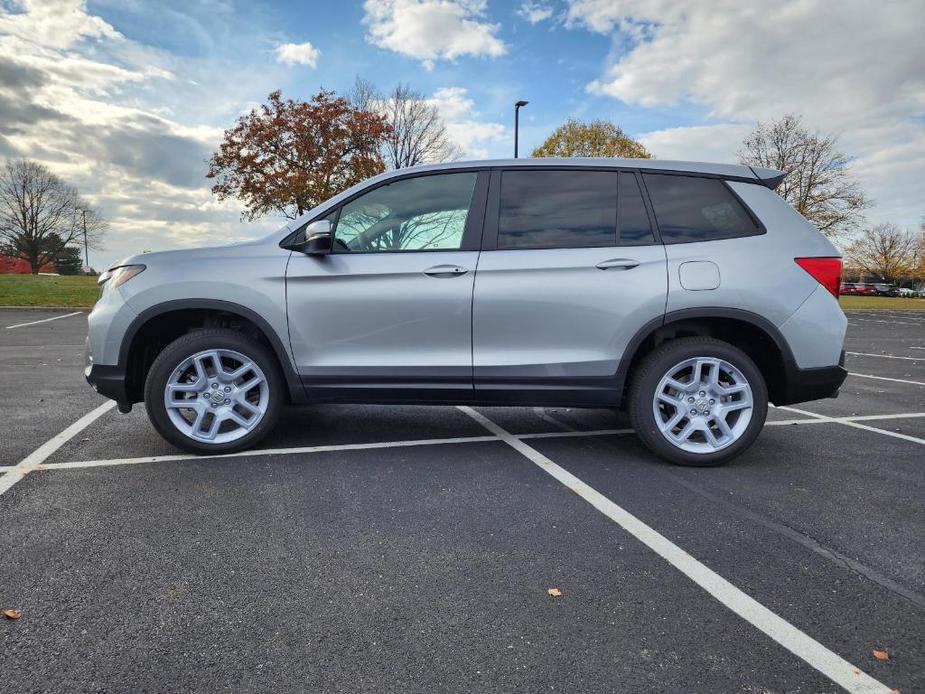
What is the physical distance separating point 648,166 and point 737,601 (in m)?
2.81

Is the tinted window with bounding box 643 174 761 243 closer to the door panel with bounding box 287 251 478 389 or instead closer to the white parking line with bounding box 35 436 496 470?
the door panel with bounding box 287 251 478 389

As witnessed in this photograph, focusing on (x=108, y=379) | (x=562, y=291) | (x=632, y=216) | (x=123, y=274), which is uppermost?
(x=632, y=216)

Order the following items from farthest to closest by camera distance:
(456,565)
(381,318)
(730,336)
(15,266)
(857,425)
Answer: (15,266), (857,425), (730,336), (381,318), (456,565)

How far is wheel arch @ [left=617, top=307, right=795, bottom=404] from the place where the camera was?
149 inches

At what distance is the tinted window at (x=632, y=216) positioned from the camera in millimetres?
3873

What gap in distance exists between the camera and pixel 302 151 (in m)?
24.0

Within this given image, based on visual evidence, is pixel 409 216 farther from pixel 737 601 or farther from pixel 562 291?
pixel 737 601

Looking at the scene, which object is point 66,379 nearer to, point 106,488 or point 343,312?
point 106,488

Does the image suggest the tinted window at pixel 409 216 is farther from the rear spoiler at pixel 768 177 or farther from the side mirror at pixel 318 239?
the rear spoiler at pixel 768 177

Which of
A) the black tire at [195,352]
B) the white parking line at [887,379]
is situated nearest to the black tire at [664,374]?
the black tire at [195,352]

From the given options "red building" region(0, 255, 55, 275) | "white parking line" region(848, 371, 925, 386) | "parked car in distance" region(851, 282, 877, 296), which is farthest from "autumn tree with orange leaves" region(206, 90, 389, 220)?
"parked car in distance" region(851, 282, 877, 296)

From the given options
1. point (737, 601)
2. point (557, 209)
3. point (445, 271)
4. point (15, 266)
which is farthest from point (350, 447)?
point (15, 266)

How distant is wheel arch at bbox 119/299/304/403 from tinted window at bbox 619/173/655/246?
2.32 meters

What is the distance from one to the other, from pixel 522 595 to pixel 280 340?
A: 237 cm
